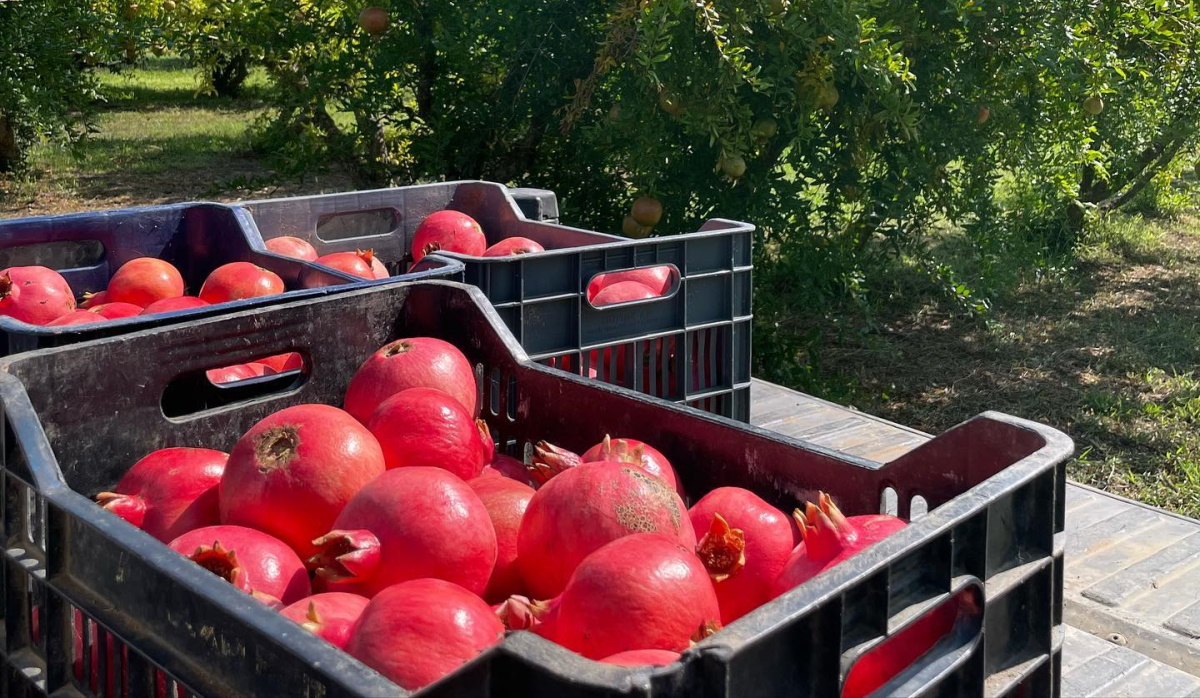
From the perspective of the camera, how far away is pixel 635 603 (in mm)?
1249

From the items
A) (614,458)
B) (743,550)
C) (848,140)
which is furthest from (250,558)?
(848,140)

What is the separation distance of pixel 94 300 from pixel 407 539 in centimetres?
176

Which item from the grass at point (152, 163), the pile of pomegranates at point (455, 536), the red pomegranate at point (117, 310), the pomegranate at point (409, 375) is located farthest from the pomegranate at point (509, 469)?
the grass at point (152, 163)

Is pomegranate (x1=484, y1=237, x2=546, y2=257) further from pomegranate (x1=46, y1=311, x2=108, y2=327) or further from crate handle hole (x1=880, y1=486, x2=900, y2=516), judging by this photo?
crate handle hole (x1=880, y1=486, x2=900, y2=516)

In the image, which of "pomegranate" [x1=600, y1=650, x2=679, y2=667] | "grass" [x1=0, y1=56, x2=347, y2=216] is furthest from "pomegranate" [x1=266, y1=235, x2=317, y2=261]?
"grass" [x1=0, y1=56, x2=347, y2=216]

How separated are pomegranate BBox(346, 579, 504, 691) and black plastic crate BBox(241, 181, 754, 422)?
4.62ft

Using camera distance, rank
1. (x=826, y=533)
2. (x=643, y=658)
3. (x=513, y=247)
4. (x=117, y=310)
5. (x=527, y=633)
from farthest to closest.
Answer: (x=513, y=247), (x=117, y=310), (x=826, y=533), (x=643, y=658), (x=527, y=633)

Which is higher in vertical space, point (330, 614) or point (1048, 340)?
point (330, 614)

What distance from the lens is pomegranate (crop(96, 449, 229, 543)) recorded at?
1717 millimetres

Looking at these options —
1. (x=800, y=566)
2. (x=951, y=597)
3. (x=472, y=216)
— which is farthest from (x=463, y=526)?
(x=472, y=216)

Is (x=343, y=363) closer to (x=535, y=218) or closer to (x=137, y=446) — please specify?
(x=137, y=446)

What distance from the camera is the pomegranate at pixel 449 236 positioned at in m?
3.27

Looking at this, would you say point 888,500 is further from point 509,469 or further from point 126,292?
point 126,292

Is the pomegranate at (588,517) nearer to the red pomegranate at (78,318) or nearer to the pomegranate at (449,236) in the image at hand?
the red pomegranate at (78,318)
